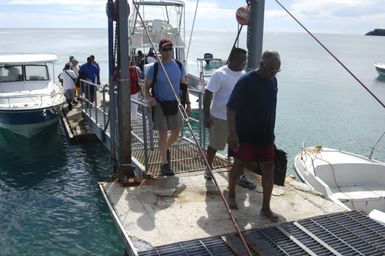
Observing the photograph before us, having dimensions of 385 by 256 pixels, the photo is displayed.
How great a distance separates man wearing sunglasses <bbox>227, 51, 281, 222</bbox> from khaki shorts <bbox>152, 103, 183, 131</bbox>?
4.66 feet

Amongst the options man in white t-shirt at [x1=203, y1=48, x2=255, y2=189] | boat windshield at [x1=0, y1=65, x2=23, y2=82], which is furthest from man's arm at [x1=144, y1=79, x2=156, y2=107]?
boat windshield at [x1=0, y1=65, x2=23, y2=82]

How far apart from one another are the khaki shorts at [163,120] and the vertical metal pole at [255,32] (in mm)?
1537

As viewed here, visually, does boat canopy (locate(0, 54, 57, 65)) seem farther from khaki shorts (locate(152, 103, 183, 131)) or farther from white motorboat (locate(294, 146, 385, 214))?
khaki shorts (locate(152, 103, 183, 131))

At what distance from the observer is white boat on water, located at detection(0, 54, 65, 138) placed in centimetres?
1284

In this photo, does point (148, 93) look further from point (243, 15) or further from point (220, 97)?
point (243, 15)

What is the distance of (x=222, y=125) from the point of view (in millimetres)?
5691

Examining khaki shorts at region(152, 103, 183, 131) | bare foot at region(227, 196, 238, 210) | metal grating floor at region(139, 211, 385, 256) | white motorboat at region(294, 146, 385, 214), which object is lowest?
white motorboat at region(294, 146, 385, 214)

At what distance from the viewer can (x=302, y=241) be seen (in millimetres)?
4445

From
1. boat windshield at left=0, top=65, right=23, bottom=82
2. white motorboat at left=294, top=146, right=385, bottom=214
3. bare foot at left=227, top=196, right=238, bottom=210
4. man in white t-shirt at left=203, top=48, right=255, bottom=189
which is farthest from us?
boat windshield at left=0, top=65, right=23, bottom=82

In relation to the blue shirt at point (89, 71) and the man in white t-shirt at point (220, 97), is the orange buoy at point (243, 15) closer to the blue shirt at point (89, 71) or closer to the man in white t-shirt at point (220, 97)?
the man in white t-shirt at point (220, 97)

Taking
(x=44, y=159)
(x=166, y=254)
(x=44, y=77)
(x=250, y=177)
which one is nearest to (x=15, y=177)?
(x=44, y=159)

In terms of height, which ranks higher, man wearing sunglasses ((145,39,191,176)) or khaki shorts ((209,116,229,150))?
man wearing sunglasses ((145,39,191,176))

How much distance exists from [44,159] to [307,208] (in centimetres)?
901

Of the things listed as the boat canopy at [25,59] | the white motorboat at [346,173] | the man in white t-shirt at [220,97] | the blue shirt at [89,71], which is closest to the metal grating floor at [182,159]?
the man in white t-shirt at [220,97]
